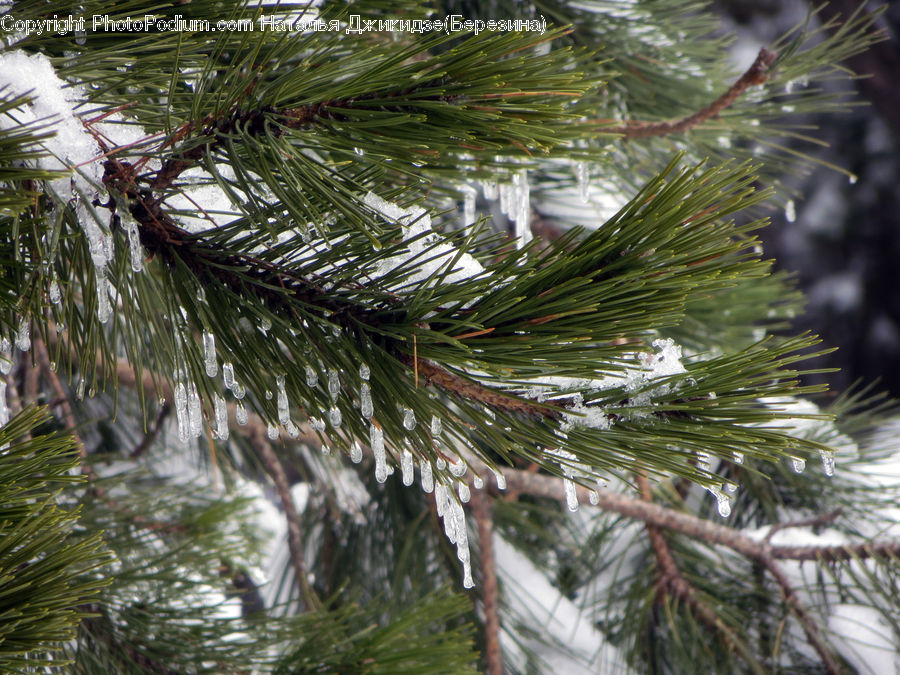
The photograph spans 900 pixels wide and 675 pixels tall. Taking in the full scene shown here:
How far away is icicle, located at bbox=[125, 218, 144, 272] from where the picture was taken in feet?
1.36

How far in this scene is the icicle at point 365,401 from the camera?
0.42 m

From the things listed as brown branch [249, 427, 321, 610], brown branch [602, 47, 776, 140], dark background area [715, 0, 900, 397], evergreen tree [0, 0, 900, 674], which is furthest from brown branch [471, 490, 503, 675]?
dark background area [715, 0, 900, 397]

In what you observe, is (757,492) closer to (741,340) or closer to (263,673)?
(741,340)

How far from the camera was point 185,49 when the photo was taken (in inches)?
19.8

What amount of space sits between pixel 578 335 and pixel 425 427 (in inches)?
4.7

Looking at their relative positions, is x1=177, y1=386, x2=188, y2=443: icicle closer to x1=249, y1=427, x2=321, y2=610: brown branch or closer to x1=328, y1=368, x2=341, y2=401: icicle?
x1=328, y1=368, x2=341, y2=401: icicle

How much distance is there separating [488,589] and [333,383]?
714 millimetres

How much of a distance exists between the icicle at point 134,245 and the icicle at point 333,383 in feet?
0.44

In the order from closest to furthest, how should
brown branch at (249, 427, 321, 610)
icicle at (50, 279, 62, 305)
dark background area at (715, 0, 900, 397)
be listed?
icicle at (50, 279, 62, 305) < brown branch at (249, 427, 321, 610) < dark background area at (715, 0, 900, 397)

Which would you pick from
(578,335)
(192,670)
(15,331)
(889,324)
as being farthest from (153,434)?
(889,324)

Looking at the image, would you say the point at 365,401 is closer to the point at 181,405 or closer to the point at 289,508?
the point at 181,405

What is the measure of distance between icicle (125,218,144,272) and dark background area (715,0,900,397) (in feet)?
12.1

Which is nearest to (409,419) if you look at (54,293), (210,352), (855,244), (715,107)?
(210,352)

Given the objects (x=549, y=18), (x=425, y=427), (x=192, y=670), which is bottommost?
(x=192, y=670)
